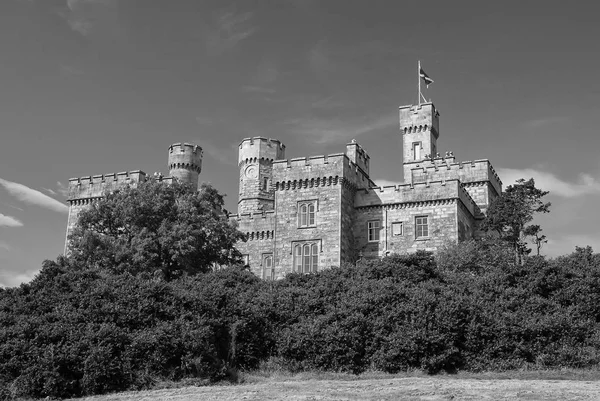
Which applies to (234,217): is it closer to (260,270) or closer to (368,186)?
(260,270)

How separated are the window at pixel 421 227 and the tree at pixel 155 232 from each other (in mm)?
11682

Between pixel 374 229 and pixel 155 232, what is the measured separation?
577 inches

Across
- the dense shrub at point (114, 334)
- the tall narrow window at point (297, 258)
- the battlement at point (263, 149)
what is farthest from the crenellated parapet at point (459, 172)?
the dense shrub at point (114, 334)

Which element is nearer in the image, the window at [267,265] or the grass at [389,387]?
the grass at [389,387]

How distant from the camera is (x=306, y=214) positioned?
149 ft

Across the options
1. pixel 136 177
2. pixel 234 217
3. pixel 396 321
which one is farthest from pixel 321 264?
pixel 396 321

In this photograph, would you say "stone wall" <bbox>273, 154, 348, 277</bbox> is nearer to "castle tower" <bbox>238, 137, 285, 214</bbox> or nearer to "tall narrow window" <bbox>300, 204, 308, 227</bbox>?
"tall narrow window" <bbox>300, 204, 308, 227</bbox>

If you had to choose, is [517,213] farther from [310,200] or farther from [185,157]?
[185,157]

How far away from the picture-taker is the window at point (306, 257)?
43938 millimetres

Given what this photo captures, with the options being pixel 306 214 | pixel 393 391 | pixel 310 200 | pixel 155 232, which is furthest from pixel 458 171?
pixel 393 391

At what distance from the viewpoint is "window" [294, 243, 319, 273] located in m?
43.9

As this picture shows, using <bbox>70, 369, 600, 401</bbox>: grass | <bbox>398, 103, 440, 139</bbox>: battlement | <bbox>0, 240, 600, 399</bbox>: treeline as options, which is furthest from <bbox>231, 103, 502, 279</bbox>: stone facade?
<bbox>70, 369, 600, 401</bbox>: grass

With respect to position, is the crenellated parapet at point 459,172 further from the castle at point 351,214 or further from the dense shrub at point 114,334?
the dense shrub at point 114,334

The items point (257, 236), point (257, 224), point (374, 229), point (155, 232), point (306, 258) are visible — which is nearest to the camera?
point (155, 232)
